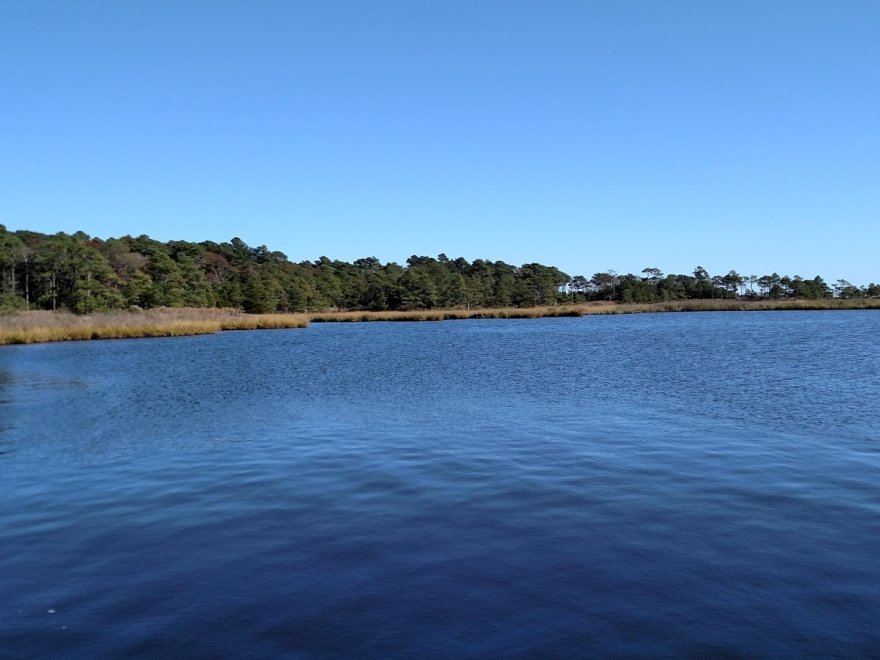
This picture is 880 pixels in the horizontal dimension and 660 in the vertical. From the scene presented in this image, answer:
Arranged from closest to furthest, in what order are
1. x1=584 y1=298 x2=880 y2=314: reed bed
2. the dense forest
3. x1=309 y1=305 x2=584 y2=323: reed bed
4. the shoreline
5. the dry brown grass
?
the dry brown grass, the shoreline, the dense forest, x1=309 y1=305 x2=584 y2=323: reed bed, x1=584 y1=298 x2=880 y2=314: reed bed

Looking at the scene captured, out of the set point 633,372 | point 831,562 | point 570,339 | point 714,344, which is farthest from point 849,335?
point 831,562

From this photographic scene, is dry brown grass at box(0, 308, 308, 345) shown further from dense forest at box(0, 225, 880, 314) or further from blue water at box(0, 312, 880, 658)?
blue water at box(0, 312, 880, 658)

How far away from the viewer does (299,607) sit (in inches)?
281

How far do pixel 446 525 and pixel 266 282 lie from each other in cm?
10042

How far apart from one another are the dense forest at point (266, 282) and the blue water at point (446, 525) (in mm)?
54925

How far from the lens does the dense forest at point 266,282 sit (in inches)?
3034

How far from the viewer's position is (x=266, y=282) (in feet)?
348

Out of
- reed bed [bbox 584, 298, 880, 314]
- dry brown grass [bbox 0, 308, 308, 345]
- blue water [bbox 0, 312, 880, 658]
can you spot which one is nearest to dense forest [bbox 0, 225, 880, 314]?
dry brown grass [bbox 0, 308, 308, 345]

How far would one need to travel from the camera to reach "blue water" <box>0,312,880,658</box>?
21.8 ft

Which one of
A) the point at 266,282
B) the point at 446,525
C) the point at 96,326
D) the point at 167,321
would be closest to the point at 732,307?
the point at 266,282

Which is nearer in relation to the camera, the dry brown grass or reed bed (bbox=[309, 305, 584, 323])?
the dry brown grass

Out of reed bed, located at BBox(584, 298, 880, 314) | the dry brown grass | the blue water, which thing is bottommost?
the blue water

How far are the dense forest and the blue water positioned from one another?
5492cm

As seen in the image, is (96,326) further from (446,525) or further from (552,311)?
(552,311)
